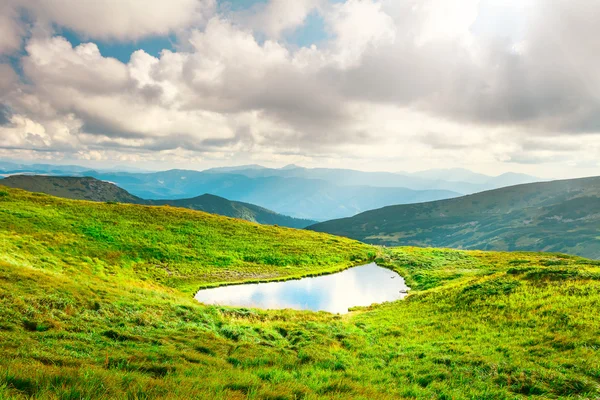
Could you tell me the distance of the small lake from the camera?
35562mm

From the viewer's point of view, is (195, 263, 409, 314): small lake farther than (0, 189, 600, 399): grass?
Yes

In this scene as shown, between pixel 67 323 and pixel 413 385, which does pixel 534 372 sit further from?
pixel 67 323

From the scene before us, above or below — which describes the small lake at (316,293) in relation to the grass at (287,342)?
below

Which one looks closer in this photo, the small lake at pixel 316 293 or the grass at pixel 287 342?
the grass at pixel 287 342

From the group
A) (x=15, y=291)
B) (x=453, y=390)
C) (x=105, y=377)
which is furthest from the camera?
(x=15, y=291)

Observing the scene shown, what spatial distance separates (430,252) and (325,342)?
63065 millimetres

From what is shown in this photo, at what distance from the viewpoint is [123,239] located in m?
50.2

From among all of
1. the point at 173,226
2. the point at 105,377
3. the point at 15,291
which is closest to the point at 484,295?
the point at 105,377

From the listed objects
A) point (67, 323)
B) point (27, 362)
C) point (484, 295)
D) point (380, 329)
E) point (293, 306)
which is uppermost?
point (27, 362)

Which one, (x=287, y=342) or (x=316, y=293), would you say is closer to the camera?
(x=287, y=342)

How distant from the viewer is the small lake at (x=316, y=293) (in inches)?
1400

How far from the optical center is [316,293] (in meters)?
40.9

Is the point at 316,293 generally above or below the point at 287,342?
below

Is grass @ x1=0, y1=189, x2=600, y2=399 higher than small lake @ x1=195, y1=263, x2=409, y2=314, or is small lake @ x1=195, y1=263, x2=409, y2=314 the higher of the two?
grass @ x1=0, y1=189, x2=600, y2=399
